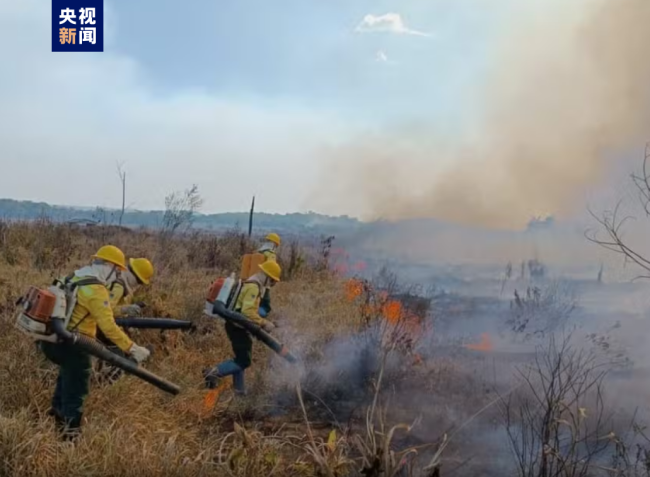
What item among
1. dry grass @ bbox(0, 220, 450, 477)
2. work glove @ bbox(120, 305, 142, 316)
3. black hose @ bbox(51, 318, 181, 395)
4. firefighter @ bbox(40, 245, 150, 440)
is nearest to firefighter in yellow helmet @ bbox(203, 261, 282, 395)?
dry grass @ bbox(0, 220, 450, 477)

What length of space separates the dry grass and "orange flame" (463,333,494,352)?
1667mm

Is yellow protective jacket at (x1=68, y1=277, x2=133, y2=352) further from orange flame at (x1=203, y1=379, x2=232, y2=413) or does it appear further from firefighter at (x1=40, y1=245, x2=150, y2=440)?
orange flame at (x1=203, y1=379, x2=232, y2=413)

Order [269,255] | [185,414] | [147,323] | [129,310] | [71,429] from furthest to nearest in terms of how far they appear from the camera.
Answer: [269,255] < [129,310] < [147,323] < [185,414] < [71,429]

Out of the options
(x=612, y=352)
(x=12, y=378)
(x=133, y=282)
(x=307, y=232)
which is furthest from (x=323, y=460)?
(x=307, y=232)

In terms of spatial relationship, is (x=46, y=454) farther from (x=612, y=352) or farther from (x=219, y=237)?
(x=219, y=237)

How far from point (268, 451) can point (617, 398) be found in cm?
431

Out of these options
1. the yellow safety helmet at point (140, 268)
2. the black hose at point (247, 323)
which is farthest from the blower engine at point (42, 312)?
the black hose at point (247, 323)

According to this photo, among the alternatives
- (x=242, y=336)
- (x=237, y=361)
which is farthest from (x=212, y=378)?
(x=242, y=336)

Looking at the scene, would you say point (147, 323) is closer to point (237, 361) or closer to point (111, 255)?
point (237, 361)

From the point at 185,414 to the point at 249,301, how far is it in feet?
4.99

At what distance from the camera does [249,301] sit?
728 centimetres

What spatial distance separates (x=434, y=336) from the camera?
8984 mm

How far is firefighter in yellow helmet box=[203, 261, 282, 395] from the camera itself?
23.8 feet

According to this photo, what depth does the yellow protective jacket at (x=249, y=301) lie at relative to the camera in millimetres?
7262
